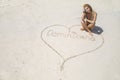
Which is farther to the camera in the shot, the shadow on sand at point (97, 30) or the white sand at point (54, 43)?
the shadow on sand at point (97, 30)

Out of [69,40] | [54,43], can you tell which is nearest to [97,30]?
[69,40]

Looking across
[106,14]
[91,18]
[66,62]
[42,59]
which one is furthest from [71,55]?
[106,14]

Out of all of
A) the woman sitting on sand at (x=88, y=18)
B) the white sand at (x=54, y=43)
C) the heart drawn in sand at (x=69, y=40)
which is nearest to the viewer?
the white sand at (x=54, y=43)

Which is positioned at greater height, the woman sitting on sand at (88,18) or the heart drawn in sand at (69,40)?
the woman sitting on sand at (88,18)

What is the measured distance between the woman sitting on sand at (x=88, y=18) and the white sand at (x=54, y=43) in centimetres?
15

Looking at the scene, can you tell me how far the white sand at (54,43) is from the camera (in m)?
3.79

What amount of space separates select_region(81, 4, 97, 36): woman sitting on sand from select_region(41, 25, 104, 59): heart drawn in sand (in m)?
0.13

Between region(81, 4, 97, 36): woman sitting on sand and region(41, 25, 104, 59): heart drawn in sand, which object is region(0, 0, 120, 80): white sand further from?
region(81, 4, 97, 36): woman sitting on sand

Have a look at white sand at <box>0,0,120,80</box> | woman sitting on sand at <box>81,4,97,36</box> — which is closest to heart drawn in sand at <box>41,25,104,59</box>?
white sand at <box>0,0,120,80</box>

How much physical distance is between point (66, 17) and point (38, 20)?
0.64m

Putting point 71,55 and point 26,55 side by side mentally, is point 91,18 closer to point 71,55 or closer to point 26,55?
point 71,55

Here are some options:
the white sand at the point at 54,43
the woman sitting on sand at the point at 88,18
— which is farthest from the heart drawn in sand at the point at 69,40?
the woman sitting on sand at the point at 88,18

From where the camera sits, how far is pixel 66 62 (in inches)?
157

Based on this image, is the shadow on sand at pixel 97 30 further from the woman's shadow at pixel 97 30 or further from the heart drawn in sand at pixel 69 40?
the heart drawn in sand at pixel 69 40
